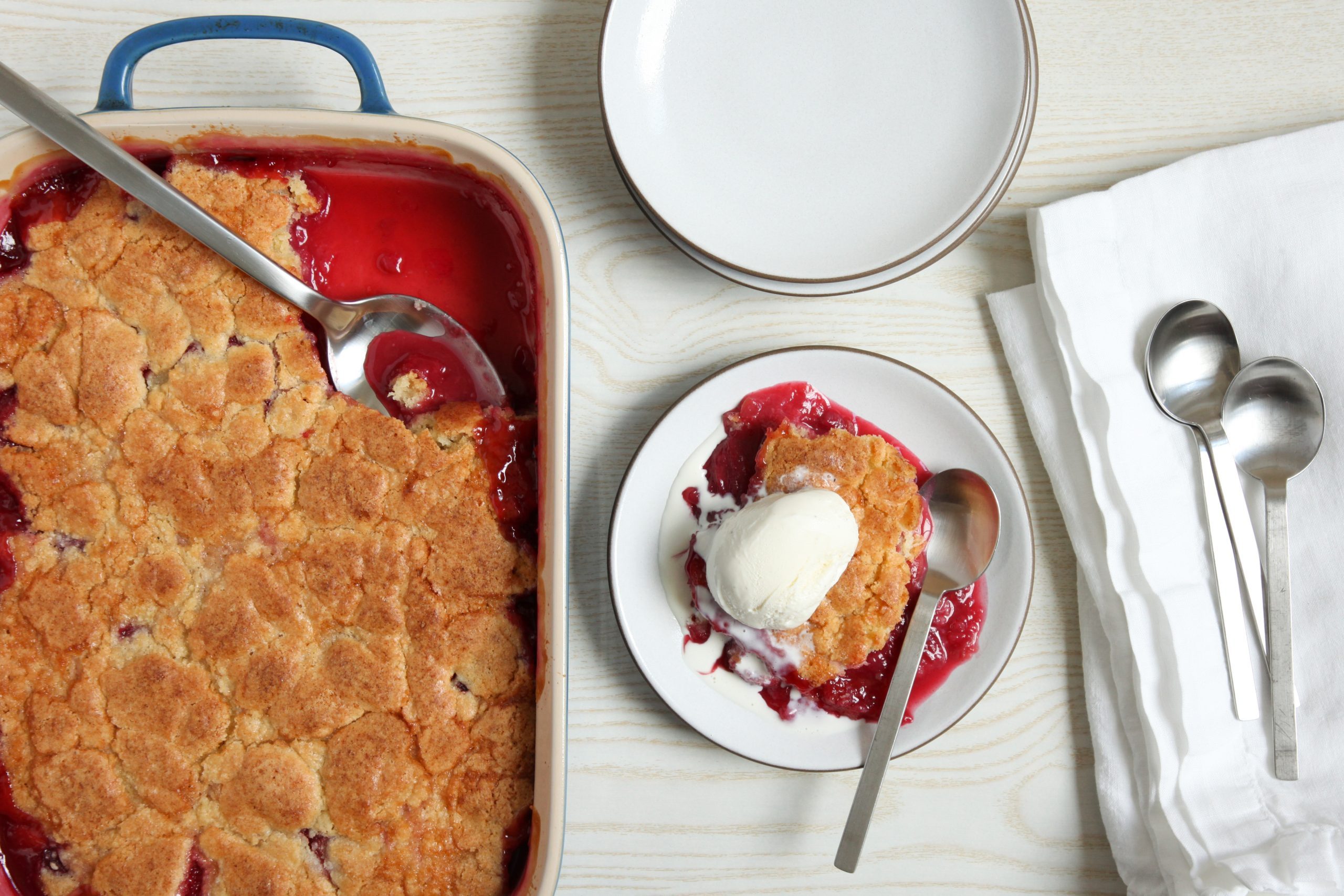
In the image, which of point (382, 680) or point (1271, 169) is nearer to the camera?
point (382, 680)

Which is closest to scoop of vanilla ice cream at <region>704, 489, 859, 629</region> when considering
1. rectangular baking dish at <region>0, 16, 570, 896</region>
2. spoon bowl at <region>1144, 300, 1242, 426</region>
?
rectangular baking dish at <region>0, 16, 570, 896</region>

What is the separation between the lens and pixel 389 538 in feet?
4.25

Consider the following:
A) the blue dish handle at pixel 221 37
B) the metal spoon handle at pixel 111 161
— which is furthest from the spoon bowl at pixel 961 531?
the metal spoon handle at pixel 111 161

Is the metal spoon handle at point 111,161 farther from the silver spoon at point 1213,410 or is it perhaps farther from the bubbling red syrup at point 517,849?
the silver spoon at point 1213,410

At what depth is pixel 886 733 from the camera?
4.46 feet

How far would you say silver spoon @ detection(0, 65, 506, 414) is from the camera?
4.04ft

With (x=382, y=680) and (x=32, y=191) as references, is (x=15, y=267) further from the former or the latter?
(x=382, y=680)

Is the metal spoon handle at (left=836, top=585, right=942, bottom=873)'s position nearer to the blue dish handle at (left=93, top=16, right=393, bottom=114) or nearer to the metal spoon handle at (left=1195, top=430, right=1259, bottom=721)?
the metal spoon handle at (left=1195, top=430, right=1259, bottom=721)

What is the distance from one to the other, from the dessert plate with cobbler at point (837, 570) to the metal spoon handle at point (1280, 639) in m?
0.47

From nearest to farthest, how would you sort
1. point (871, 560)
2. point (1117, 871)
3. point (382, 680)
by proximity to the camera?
1. point (382, 680)
2. point (871, 560)
3. point (1117, 871)

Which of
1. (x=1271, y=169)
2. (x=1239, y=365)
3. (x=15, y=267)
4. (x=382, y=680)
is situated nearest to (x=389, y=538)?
(x=382, y=680)

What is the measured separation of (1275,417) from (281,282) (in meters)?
1.78

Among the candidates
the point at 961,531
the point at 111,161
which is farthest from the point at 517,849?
the point at 111,161

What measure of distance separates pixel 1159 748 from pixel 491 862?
1189 mm
